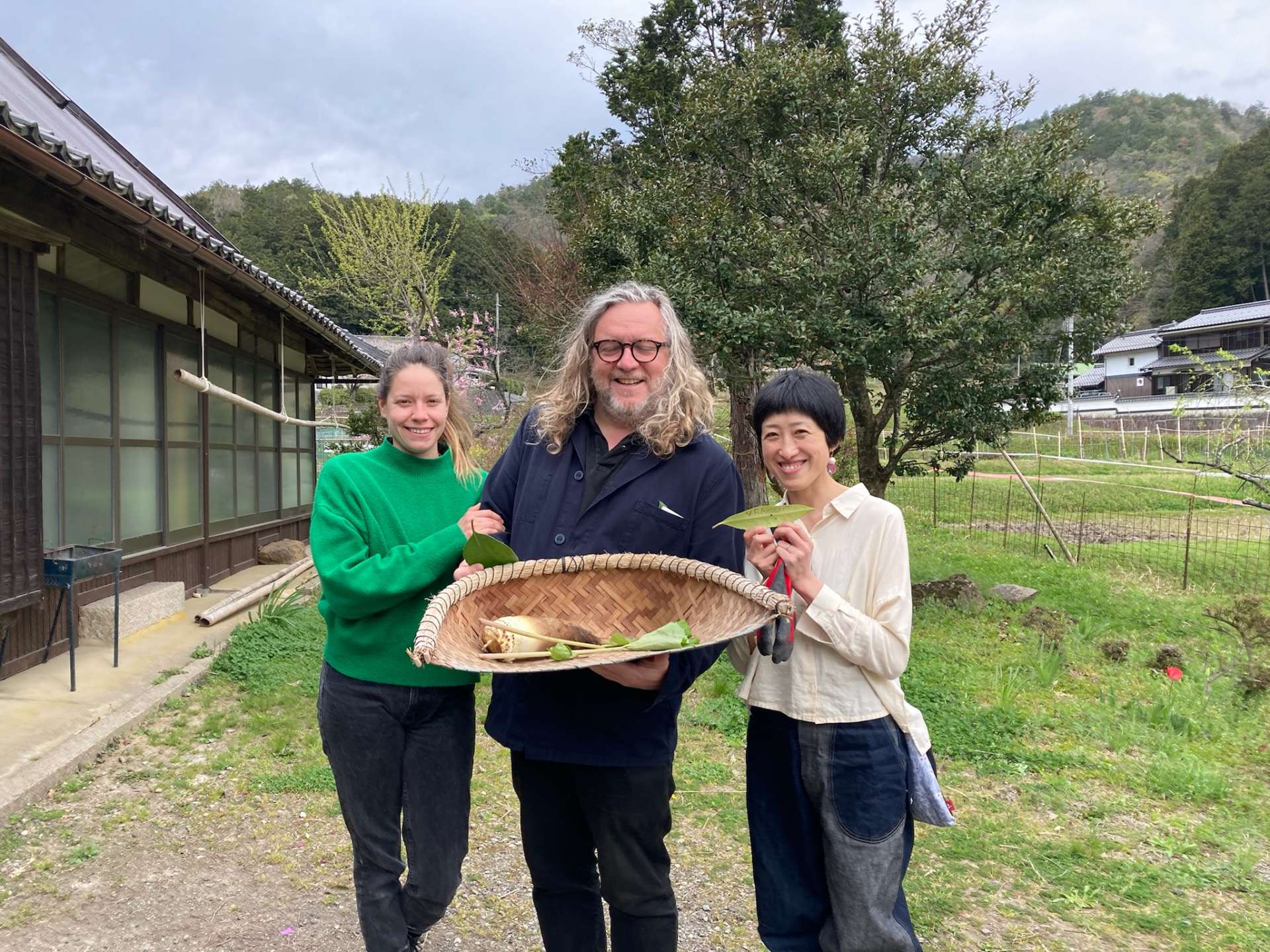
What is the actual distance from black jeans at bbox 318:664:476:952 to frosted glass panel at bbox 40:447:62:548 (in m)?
3.93

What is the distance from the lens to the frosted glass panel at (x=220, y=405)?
23.8 feet

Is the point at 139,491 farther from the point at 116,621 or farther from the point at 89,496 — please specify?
the point at 116,621

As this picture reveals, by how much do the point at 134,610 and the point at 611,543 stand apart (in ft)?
16.4

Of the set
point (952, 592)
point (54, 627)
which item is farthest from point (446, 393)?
point (952, 592)

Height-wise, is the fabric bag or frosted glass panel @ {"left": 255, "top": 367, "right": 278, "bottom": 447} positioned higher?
frosted glass panel @ {"left": 255, "top": 367, "right": 278, "bottom": 447}

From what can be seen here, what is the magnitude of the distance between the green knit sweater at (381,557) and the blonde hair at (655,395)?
1.11 ft

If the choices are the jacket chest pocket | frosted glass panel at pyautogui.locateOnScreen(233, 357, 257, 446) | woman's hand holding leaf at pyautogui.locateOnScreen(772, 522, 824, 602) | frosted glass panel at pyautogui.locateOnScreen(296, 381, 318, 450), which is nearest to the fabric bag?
woman's hand holding leaf at pyautogui.locateOnScreen(772, 522, 824, 602)

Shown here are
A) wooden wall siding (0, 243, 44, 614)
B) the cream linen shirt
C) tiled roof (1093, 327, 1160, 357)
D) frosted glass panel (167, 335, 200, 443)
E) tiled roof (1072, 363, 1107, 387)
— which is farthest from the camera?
tiled roof (1072, 363, 1107, 387)

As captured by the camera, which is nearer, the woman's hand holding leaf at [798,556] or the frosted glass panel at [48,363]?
the woman's hand holding leaf at [798,556]

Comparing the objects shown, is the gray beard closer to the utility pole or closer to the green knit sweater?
the green knit sweater

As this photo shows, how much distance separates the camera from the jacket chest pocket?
1.64 meters

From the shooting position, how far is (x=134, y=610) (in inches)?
209

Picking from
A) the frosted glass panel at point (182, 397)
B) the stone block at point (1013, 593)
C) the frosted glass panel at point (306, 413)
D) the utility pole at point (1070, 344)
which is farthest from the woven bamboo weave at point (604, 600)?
the frosted glass panel at point (306, 413)

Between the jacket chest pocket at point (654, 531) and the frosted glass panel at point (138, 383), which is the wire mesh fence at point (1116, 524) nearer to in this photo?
the jacket chest pocket at point (654, 531)
